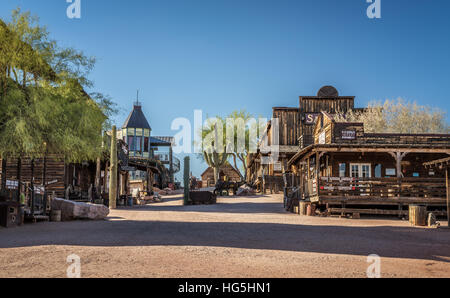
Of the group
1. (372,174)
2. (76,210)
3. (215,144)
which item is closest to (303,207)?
(372,174)

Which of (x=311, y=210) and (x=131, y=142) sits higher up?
(x=131, y=142)

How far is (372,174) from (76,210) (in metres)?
16.6

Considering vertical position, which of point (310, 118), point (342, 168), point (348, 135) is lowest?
point (342, 168)

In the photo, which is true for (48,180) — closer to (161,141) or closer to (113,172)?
(113,172)

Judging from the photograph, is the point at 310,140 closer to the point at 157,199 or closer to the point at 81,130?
the point at 157,199

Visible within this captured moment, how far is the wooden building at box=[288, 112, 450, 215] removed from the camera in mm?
20578

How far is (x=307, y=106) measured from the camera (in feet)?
133

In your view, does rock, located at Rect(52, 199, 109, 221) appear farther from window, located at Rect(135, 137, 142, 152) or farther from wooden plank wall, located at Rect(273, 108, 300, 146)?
window, located at Rect(135, 137, 142, 152)

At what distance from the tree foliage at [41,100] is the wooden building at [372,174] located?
10.7 m

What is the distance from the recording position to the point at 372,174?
25.2 metres

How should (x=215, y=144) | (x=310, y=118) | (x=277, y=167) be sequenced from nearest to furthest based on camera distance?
(x=277, y=167) < (x=310, y=118) < (x=215, y=144)

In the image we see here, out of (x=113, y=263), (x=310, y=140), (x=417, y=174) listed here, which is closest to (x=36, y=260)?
(x=113, y=263)
